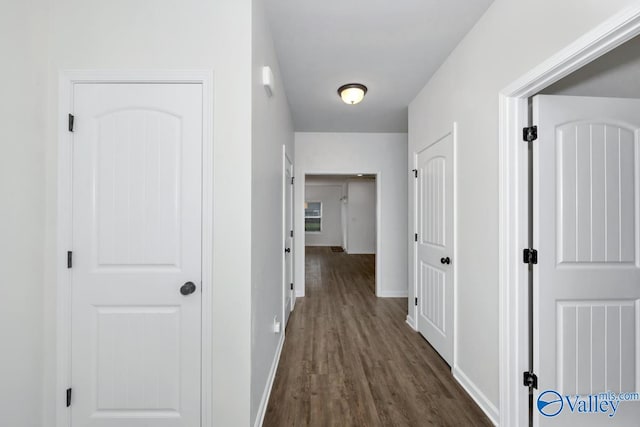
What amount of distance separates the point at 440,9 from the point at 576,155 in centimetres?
126

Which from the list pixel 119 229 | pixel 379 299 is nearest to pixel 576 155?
pixel 119 229

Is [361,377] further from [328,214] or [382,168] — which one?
[328,214]

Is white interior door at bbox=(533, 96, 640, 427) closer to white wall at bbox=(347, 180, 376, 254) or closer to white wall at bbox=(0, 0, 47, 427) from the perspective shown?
white wall at bbox=(0, 0, 47, 427)

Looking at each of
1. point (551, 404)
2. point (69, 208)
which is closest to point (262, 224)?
point (69, 208)

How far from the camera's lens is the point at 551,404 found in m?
1.64

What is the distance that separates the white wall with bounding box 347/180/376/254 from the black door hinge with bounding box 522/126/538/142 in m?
8.01

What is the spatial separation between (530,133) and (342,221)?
30.7ft

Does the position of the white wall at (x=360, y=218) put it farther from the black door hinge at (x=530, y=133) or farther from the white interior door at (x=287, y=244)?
the black door hinge at (x=530, y=133)

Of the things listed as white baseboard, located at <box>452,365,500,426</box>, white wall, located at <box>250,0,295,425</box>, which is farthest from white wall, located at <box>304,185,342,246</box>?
white baseboard, located at <box>452,365,500,426</box>

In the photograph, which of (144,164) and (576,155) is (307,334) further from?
(576,155)

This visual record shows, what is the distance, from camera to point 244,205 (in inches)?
60.1

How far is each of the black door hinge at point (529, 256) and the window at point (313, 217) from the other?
9697mm

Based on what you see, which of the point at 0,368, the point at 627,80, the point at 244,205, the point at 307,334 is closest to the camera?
the point at 0,368

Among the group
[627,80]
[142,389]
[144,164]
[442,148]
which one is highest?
[627,80]
